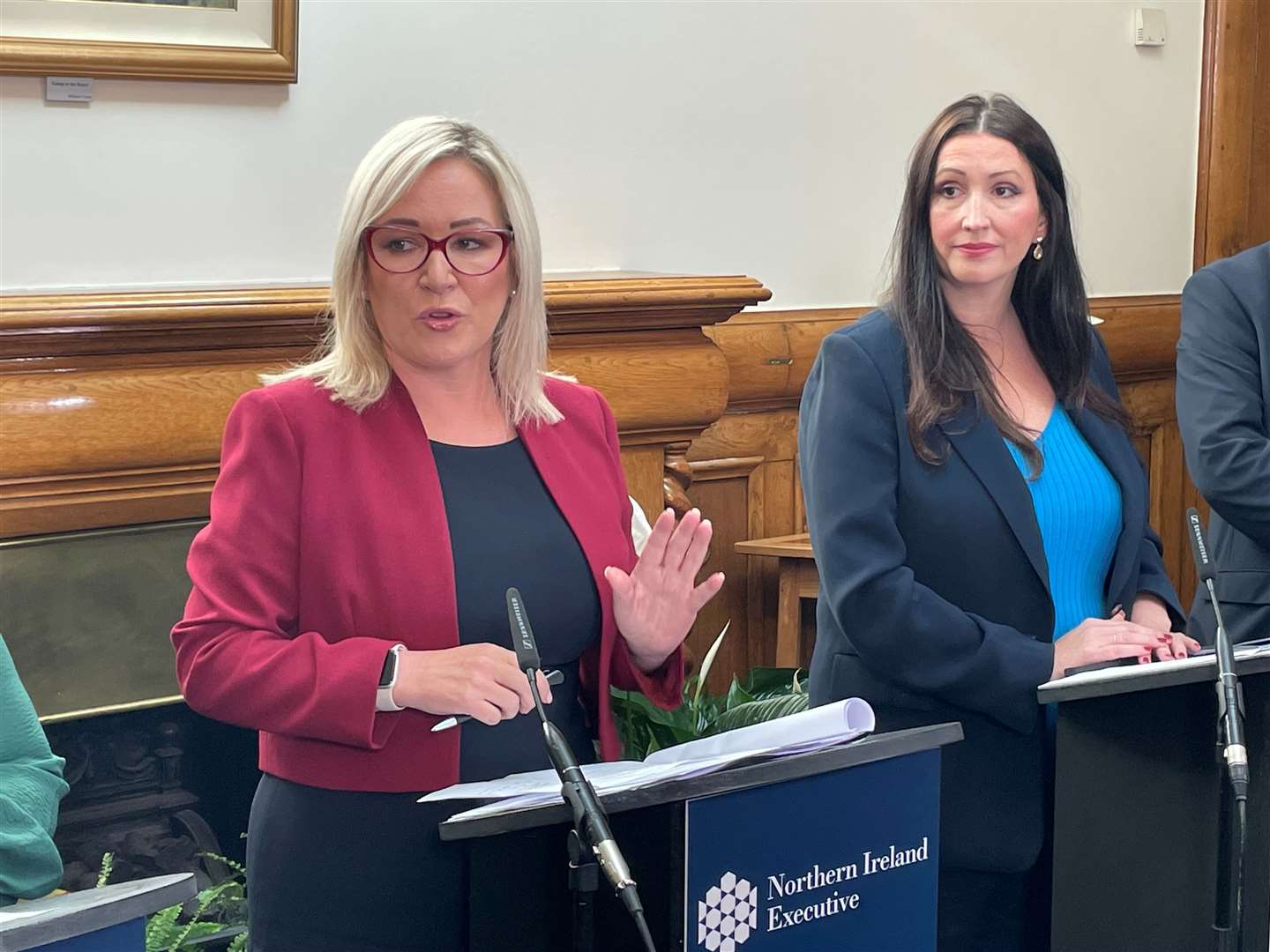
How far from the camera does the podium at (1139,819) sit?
1881 mm

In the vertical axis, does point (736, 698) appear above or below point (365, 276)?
below

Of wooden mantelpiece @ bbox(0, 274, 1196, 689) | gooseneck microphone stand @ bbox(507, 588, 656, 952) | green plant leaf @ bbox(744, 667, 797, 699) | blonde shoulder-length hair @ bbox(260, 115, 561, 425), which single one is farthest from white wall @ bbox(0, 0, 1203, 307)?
gooseneck microphone stand @ bbox(507, 588, 656, 952)

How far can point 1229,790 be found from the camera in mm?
1879

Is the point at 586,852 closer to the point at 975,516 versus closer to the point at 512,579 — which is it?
the point at 512,579

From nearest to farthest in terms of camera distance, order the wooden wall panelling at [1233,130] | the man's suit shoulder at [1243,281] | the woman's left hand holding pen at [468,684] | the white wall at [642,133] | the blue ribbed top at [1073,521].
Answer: the woman's left hand holding pen at [468,684], the blue ribbed top at [1073,521], the man's suit shoulder at [1243,281], the white wall at [642,133], the wooden wall panelling at [1233,130]

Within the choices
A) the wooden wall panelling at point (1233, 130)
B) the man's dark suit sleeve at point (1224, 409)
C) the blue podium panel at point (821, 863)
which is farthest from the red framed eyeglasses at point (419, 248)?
the wooden wall panelling at point (1233, 130)

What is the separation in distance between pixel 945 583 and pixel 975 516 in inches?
3.9

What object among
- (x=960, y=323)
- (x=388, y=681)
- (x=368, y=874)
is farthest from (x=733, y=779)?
(x=960, y=323)

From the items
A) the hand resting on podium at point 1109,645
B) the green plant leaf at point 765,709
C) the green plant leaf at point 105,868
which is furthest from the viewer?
the green plant leaf at point 765,709

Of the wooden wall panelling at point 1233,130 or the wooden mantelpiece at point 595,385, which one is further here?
the wooden wall panelling at point 1233,130

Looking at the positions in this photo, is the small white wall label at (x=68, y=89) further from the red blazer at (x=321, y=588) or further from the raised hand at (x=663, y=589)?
the raised hand at (x=663, y=589)

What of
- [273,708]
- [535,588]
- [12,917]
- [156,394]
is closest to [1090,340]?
[535,588]

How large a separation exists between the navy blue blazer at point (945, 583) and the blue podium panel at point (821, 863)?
1.72ft

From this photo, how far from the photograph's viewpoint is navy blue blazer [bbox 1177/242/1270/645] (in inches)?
104
